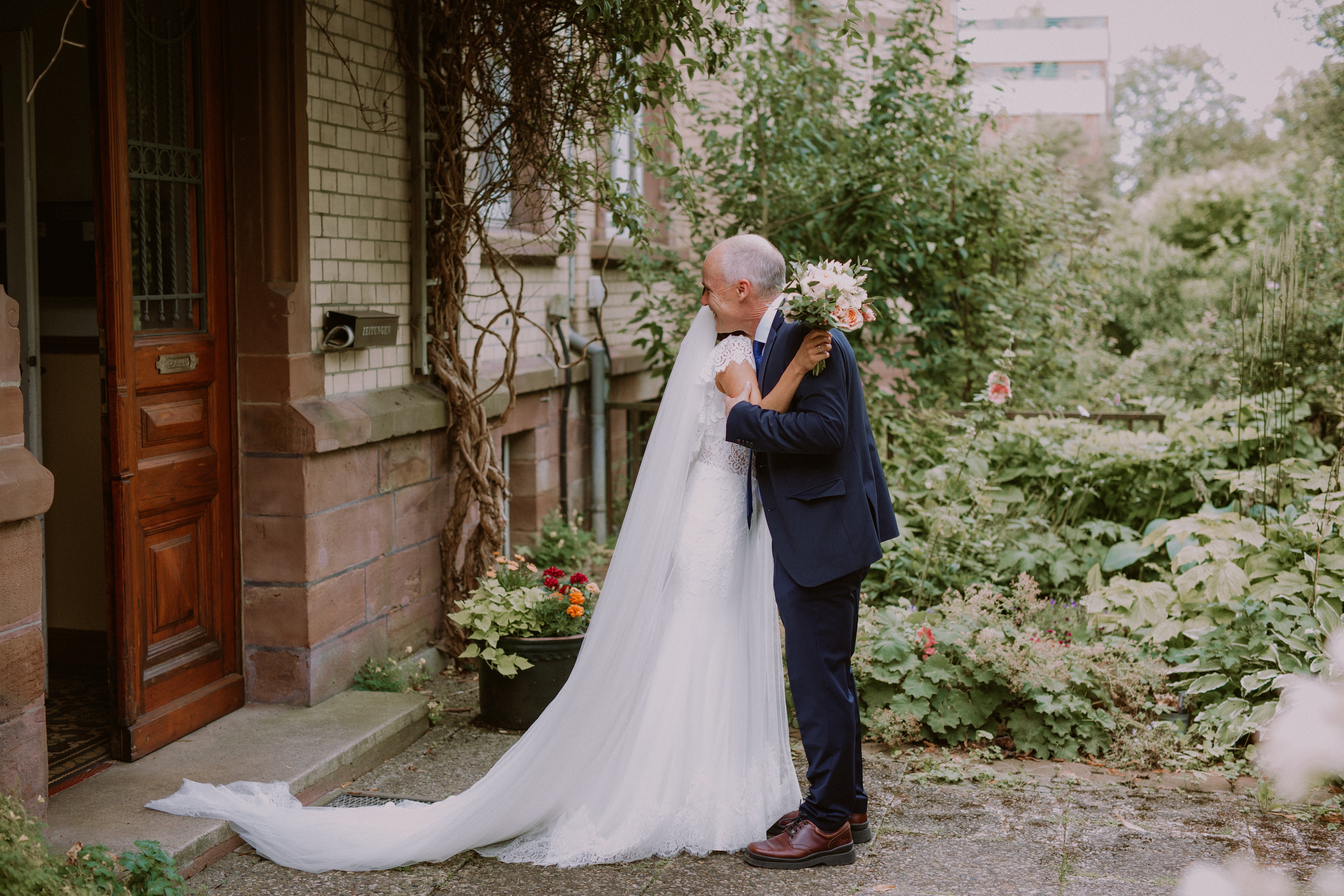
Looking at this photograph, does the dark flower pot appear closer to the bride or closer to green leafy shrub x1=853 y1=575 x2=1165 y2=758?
the bride

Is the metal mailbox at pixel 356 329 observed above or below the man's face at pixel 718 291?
below

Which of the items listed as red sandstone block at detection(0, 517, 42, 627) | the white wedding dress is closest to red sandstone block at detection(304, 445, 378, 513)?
the white wedding dress

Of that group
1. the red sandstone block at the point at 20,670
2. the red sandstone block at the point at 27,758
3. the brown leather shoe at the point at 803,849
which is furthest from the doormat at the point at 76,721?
the brown leather shoe at the point at 803,849

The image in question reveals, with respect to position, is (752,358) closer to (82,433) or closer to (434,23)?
(434,23)

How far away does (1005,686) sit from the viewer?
525 cm

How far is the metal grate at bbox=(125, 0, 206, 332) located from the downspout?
4.27m

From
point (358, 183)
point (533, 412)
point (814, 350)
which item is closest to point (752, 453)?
point (814, 350)

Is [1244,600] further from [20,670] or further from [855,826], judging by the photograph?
[20,670]

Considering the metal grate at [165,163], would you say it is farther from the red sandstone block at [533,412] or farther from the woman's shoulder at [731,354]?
the red sandstone block at [533,412]

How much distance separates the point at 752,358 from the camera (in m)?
4.09

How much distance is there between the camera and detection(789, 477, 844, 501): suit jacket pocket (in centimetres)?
388

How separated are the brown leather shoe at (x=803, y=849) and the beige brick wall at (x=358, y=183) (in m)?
2.85

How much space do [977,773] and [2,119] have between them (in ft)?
16.4

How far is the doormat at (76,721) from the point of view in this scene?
4445mm
